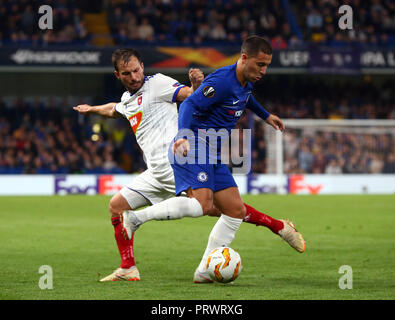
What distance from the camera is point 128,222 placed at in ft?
20.8

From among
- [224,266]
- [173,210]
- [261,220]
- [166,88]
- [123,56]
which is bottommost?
[224,266]

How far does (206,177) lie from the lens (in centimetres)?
649

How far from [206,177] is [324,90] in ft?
80.1

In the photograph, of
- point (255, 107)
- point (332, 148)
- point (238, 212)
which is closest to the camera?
point (238, 212)

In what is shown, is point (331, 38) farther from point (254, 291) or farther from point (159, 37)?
point (254, 291)

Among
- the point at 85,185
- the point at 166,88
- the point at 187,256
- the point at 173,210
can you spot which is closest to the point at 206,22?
the point at 85,185

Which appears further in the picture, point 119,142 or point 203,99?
point 119,142

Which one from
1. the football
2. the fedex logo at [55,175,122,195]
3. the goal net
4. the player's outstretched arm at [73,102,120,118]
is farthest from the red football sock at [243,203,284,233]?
the goal net

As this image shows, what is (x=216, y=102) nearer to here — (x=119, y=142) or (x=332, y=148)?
(x=332, y=148)

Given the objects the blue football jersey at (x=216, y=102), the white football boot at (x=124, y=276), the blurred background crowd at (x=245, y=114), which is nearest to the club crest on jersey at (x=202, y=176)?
the blue football jersey at (x=216, y=102)

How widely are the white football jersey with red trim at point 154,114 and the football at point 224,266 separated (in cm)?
104

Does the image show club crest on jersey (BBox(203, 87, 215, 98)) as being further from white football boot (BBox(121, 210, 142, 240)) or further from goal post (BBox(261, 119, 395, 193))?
goal post (BBox(261, 119, 395, 193))

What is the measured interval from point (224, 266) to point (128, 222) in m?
0.91
